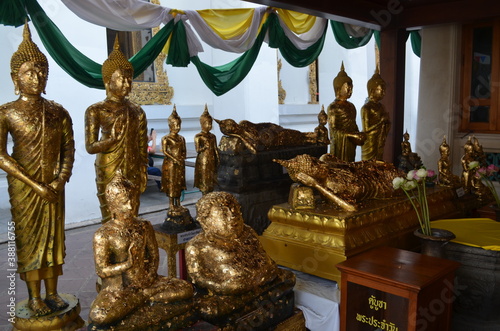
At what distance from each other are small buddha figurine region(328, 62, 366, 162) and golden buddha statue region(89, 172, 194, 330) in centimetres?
291

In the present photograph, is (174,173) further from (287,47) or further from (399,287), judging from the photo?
(287,47)

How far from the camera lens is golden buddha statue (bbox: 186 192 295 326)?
180 cm

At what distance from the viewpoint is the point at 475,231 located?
2.79 metres

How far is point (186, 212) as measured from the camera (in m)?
2.96

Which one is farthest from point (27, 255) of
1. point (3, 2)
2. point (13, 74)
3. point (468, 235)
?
point (468, 235)

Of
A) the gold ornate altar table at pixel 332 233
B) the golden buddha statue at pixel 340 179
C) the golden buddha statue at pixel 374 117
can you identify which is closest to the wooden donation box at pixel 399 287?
the gold ornate altar table at pixel 332 233

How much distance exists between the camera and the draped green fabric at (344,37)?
5.37m

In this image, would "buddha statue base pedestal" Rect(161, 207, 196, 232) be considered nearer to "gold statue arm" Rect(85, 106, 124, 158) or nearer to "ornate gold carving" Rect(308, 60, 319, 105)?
"gold statue arm" Rect(85, 106, 124, 158)

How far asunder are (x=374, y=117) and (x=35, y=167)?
10.8 ft

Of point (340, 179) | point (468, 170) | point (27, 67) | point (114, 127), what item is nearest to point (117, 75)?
point (114, 127)

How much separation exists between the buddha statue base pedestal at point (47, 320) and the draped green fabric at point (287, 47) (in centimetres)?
333

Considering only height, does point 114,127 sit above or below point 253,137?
above

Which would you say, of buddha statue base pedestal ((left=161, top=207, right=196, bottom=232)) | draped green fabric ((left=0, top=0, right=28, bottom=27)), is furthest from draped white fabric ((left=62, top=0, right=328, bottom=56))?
buddha statue base pedestal ((left=161, top=207, right=196, bottom=232))

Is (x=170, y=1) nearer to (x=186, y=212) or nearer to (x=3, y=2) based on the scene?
(x=3, y=2)
